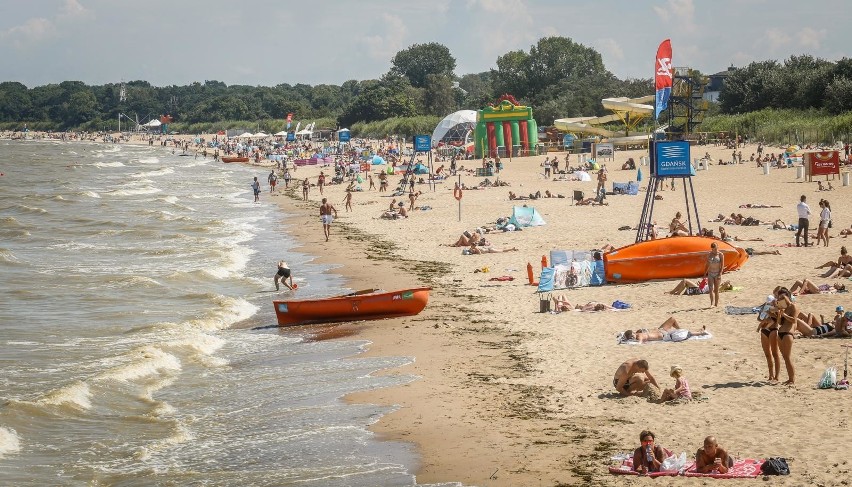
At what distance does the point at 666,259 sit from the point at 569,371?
661 centimetres

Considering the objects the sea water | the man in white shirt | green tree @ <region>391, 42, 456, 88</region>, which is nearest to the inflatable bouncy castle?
the sea water

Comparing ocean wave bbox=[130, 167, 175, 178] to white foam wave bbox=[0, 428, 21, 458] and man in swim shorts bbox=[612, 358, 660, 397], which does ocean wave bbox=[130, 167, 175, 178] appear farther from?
man in swim shorts bbox=[612, 358, 660, 397]

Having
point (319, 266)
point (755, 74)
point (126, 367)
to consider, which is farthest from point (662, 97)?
point (755, 74)

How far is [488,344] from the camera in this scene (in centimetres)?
1688

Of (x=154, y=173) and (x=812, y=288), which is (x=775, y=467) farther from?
(x=154, y=173)

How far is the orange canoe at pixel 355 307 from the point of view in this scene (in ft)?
64.0

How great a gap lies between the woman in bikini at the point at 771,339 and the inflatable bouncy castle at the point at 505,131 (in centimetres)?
5054

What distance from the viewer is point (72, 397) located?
1490 centimetres

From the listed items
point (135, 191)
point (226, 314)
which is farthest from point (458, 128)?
point (226, 314)

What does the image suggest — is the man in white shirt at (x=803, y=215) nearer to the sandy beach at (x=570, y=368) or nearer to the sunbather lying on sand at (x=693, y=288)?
the sandy beach at (x=570, y=368)

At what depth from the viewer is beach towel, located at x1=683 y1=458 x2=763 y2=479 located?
32.5 feet

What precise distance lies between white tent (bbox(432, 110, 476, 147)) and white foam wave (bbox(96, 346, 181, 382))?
58.9m

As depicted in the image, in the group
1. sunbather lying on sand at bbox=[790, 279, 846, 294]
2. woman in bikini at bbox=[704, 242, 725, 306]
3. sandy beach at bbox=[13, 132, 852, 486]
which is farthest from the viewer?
sunbather lying on sand at bbox=[790, 279, 846, 294]

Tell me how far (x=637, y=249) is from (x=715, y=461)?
10.9 m
